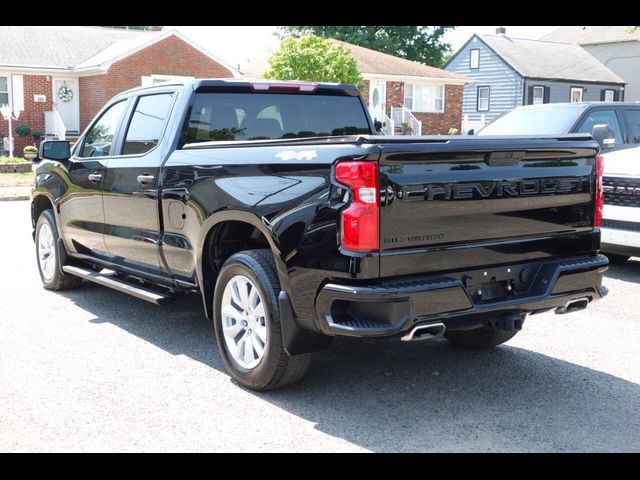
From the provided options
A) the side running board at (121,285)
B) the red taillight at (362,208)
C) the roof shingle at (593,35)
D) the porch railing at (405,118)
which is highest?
the roof shingle at (593,35)

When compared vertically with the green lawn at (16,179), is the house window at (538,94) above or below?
above

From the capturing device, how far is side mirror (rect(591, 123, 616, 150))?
9.63 meters

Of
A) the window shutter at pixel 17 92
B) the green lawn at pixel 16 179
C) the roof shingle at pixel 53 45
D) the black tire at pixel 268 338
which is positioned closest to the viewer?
the black tire at pixel 268 338

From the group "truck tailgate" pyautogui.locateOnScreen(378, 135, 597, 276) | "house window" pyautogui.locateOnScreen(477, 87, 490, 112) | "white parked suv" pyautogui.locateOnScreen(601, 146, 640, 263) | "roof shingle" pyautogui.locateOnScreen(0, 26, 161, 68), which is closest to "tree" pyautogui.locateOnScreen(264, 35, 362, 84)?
"roof shingle" pyautogui.locateOnScreen(0, 26, 161, 68)

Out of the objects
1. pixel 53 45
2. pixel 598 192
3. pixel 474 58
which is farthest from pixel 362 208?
pixel 474 58

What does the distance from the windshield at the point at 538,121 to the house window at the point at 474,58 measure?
3734 cm

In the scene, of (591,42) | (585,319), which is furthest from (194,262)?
(591,42)

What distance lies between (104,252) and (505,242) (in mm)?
3735

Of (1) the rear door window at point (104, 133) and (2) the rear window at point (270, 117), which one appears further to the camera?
(1) the rear door window at point (104, 133)

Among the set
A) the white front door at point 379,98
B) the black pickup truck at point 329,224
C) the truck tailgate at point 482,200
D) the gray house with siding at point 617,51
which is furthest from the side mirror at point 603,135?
the gray house with siding at point 617,51

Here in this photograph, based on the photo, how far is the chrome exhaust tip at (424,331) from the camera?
413 cm

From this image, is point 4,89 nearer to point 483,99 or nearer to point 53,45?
point 53,45

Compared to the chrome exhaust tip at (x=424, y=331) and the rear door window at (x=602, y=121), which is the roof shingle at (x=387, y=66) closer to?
the rear door window at (x=602, y=121)
